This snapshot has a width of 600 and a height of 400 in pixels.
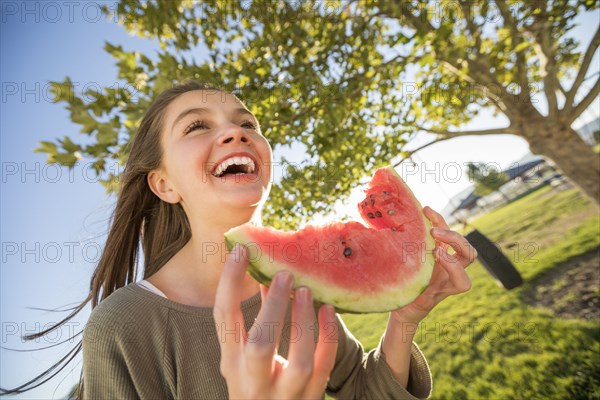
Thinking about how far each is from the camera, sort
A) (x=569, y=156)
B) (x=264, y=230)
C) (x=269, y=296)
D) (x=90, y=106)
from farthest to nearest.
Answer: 1. (x=569, y=156)
2. (x=90, y=106)
3. (x=264, y=230)
4. (x=269, y=296)

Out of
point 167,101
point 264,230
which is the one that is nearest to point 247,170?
point 264,230

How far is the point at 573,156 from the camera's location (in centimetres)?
452

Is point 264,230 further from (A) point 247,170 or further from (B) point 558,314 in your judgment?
(B) point 558,314

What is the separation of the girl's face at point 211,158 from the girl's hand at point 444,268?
0.85 meters

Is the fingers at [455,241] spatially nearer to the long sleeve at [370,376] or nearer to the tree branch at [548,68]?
the long sleeve at [370,376]

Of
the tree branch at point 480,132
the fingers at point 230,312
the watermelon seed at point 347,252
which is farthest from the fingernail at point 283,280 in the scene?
the tree branch at point 480,132

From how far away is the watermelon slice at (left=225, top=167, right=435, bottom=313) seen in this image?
122cm

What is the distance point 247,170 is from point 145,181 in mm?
884

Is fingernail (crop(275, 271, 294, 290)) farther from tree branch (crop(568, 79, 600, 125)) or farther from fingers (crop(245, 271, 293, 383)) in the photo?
tree branch (crop(568, 79, 600, 125))

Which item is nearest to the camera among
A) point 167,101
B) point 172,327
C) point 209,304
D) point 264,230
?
point 264,230

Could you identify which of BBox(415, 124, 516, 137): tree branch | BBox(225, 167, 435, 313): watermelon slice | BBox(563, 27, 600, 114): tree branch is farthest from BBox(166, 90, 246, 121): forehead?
BBox(563, 27, 600, 114): tree branch

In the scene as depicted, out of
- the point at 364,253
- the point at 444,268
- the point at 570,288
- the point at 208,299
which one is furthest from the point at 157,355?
the point at 570,288

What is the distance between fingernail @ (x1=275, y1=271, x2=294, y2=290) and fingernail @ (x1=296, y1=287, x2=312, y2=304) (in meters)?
0.06

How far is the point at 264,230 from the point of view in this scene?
51.8 inches
